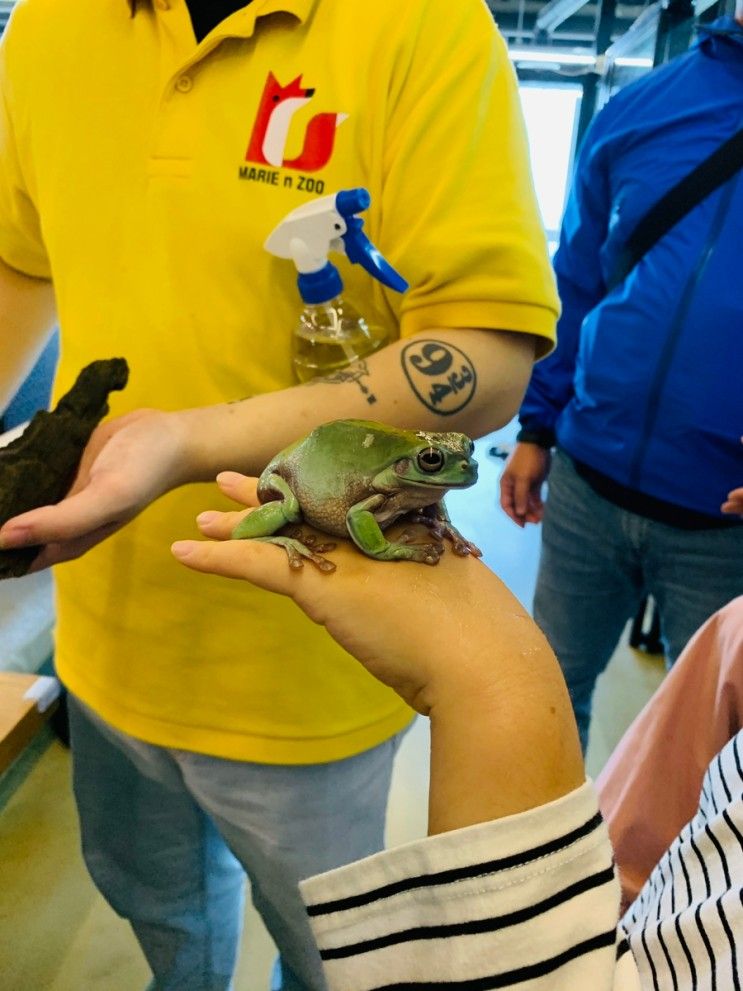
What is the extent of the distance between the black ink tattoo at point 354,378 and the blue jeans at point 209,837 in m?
0.40

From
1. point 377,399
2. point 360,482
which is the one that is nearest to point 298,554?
point 360,482

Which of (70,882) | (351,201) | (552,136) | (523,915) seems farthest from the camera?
(552,136)

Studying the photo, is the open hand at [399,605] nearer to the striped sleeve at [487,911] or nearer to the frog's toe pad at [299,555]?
the frog's toe pad at [299,555]

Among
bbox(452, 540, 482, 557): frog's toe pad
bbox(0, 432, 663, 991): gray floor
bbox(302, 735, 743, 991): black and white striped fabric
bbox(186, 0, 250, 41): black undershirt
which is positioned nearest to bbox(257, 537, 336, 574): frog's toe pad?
bbox(452, 540, 482, 557): frog's toe pad

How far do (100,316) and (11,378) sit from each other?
0.27 metres

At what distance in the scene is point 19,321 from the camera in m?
0.95

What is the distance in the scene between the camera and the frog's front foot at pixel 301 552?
1.96 feet

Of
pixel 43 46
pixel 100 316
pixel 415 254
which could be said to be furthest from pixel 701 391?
pixel 43 46

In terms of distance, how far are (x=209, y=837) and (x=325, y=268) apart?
0.72 m

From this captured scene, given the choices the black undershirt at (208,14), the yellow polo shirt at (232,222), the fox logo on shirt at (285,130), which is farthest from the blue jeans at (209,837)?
the black undershirt at (208,14)

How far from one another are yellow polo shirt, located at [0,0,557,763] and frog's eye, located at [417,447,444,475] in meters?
0.15

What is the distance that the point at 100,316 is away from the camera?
779 millimetres

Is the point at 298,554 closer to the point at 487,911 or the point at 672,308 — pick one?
the point at 487,911

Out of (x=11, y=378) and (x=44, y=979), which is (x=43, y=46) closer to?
(x=11, y=378)
